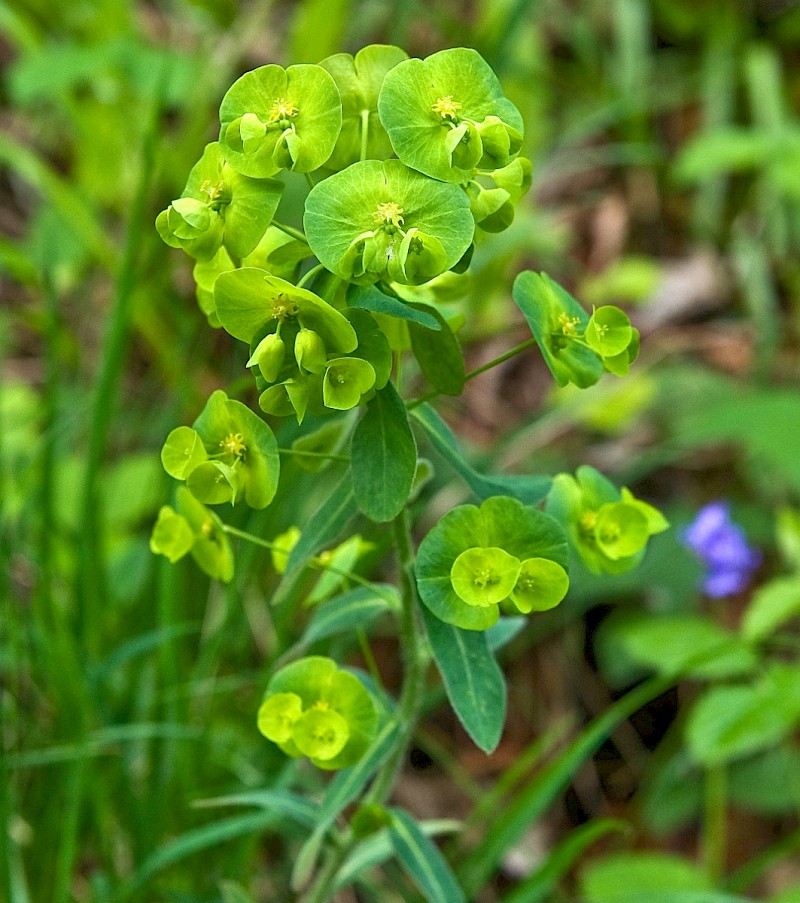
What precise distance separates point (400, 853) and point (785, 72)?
2.41 meters

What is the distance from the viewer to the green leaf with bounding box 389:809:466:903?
829 mm

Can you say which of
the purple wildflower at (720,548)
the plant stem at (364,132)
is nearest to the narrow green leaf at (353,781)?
the plant stem at (364,132)

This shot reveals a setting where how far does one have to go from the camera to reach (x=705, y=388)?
202cm

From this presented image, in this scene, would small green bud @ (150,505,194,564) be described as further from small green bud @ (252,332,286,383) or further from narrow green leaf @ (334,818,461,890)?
narrow green leaf @ (334,818,461,890)

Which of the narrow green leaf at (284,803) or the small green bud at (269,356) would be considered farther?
the narrow green leaf at (284,803)

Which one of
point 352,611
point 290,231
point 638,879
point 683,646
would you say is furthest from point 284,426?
point 638,879

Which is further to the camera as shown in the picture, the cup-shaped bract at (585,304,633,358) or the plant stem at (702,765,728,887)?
the plant stem at (702,765,728,887)

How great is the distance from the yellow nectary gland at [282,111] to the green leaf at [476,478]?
8.7 inches

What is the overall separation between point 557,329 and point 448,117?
0.16m

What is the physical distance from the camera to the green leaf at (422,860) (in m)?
0.83

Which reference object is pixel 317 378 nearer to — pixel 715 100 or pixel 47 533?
pixel 47 533

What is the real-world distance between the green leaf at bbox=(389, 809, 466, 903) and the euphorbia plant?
72mm

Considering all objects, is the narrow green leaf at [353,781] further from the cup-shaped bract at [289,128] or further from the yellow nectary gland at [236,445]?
the cup-shaped bract at [289,128]

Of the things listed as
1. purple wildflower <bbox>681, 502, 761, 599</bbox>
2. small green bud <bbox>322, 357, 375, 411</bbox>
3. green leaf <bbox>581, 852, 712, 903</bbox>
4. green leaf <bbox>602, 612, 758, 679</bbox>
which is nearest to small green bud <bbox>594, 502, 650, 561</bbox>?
small green bud <bbox>322, 357, 375, 411</bbox>
